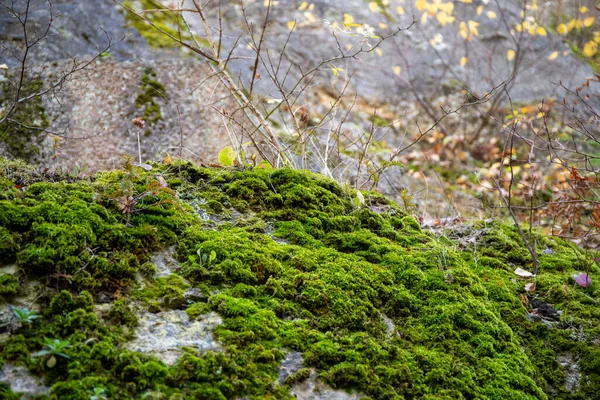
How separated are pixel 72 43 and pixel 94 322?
6.04 m

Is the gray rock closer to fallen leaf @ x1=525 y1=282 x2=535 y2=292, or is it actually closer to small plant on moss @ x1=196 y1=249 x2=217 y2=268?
small plant on moss @ x1=196 y1=249 x2=217 y2=268

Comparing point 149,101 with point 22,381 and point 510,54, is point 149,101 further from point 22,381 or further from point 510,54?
point 510,54

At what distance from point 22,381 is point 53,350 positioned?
13 cm

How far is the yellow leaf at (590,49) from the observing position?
10.6 metres

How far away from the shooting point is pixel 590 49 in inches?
422

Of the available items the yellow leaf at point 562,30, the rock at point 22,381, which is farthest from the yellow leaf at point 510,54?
the rock at point 22,381

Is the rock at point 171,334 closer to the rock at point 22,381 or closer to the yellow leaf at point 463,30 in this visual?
the rock at point 22,381

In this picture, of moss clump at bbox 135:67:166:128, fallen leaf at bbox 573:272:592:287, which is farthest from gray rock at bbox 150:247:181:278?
moss clump at bbox 135:67:166:128

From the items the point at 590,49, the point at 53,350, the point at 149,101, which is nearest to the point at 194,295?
the point at 53,350

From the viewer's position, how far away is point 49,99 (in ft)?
19.4

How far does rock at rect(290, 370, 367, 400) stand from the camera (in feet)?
6.19

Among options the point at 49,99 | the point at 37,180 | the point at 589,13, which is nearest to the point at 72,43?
the point at 49,99

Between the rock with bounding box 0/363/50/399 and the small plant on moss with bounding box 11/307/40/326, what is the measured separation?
0.17 meters

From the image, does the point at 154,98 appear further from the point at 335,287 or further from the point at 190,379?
the point at 190,379
